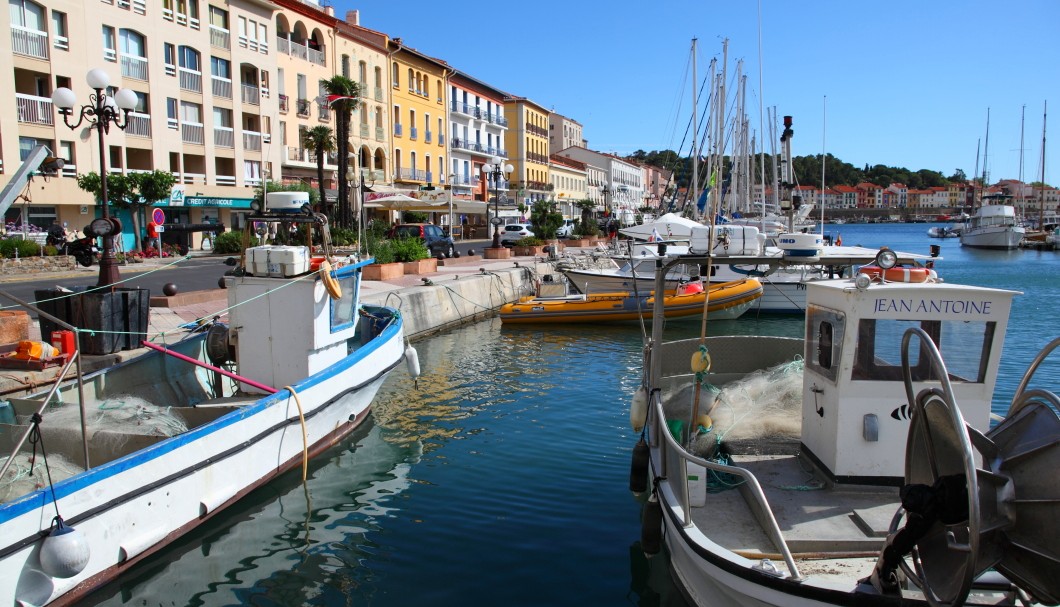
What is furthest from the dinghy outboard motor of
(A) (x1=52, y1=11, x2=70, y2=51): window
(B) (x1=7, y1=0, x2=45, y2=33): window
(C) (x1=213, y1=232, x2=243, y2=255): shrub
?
(A) (x1=52, y1=11, x2=70, y2=51): window

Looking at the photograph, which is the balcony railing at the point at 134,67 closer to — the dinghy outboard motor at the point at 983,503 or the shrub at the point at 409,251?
the shrub at the point at 409,251

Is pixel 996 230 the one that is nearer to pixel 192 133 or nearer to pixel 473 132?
pixel 473 132

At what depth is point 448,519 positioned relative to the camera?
25.2ft

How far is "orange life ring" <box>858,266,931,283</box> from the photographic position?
5.63 meters

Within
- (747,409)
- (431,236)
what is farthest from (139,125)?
(747,409)

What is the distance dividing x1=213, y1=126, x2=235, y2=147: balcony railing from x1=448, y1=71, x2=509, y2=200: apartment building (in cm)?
2015

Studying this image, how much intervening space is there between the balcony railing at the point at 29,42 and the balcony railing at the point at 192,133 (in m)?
6.54

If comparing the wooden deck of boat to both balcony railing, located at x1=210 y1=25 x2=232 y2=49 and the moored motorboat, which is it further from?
balcony railing, located at x1=210 y1=25 x2=232 y2=49

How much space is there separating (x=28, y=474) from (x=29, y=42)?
87.8 feet

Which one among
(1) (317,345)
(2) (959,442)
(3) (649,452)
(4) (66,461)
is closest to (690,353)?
(3) (649,452)

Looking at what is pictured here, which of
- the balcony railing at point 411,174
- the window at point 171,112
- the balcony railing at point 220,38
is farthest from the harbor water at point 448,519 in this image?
the balcony railing at point 411,174

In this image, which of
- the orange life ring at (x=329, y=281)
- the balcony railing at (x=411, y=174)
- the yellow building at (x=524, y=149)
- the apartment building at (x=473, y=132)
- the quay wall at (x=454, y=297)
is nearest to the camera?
the orange life ring at (x=329, y=281)

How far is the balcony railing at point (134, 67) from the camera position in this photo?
1208 inches

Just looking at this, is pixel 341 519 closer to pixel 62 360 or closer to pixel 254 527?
pixel 254 527
